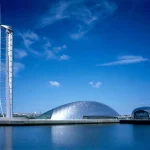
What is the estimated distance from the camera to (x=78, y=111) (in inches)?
4146

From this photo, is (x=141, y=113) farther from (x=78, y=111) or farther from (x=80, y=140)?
(x=80, y=140)

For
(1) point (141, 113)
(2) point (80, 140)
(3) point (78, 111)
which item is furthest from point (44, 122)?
(2) point (80, 140)

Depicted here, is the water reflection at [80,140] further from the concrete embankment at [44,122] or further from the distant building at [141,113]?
the distant building at [141,113]

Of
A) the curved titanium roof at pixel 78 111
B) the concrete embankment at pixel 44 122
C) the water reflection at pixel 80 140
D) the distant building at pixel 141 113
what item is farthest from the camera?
the distant building at pixel 141 113

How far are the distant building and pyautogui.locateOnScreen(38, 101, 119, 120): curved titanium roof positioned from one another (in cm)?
1293

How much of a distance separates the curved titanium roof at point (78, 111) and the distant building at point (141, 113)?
42.4 feet

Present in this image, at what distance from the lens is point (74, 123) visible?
94.7 m

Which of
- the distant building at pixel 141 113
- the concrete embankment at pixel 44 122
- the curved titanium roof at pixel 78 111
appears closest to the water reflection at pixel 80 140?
the concrete embankment at pixel 44 122

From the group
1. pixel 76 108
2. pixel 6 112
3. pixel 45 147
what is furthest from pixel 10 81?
pixel 45 147

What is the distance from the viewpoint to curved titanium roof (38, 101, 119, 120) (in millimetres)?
103188

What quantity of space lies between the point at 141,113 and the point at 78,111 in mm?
26578

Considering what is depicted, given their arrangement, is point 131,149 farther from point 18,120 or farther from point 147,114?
point 147,114

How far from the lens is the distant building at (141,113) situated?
117 metres

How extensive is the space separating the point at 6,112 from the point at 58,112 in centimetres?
2420
